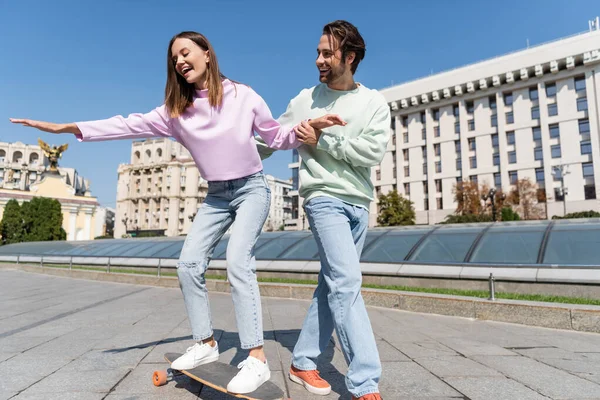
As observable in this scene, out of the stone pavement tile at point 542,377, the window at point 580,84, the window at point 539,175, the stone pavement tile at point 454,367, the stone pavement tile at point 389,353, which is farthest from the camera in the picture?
the window at point 539,175

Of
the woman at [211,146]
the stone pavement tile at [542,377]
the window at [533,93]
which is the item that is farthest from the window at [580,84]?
the woman at [211,146]

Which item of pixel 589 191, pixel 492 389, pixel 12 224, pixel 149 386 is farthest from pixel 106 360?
pixel 12 224

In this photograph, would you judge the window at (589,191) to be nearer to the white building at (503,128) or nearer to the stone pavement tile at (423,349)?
the white building at (503,128)

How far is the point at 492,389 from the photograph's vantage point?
2475mm

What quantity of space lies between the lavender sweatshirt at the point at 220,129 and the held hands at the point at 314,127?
0.31 ft

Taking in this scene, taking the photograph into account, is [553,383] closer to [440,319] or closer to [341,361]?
[341,361]

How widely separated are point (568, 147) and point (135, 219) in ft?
267

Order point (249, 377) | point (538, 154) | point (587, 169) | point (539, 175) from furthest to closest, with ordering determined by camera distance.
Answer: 1. point (538, 154)
2. point (539, 175)
3. point (587, 169)
4. point (249, 377)

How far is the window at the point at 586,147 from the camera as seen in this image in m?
43.8

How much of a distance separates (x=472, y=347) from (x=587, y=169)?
49.5 meters

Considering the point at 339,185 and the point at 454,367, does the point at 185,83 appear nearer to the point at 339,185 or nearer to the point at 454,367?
the point at 339,185

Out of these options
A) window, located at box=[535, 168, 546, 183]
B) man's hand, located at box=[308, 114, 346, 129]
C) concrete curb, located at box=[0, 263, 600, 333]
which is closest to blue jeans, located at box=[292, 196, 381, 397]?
man's hand, located at box=[308, 114, 346, 129]

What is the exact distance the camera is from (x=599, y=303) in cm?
595

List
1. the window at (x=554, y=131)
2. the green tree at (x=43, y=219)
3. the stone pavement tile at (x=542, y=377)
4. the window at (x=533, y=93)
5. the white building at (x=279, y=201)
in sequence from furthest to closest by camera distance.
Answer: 1. the white building at (x=279, y=201)
2. the window at (x=533, y=93)
3. the green tree at (x=43, y=219)
4. the window at (x=554, y=131)
5. the stone pavement tile at (x=542, y=377)
